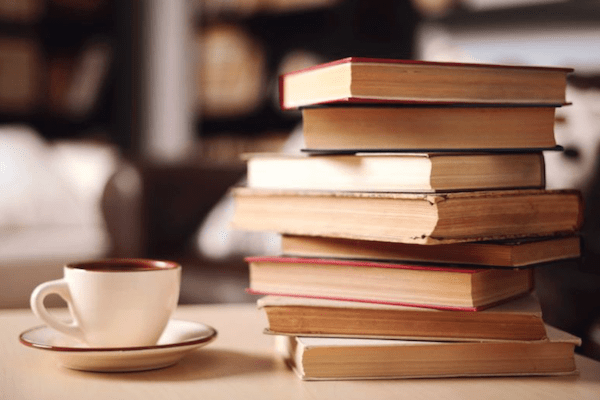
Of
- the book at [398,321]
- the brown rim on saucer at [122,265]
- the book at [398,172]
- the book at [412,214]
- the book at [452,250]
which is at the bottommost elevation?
the book at [398,321]

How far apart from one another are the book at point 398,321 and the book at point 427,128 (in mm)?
143

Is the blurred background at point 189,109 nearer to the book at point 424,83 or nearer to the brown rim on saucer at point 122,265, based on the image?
the book at point 424,83

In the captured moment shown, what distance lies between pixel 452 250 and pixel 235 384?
22cm

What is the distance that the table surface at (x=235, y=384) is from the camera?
0.66 metres

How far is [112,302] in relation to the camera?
0.73m

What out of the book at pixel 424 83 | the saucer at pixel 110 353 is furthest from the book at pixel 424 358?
the book at pixel 424 83

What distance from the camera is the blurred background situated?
41.1 inches

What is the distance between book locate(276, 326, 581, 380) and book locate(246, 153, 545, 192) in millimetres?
137

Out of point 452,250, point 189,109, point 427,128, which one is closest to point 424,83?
point 427,128

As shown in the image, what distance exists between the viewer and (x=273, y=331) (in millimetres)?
741

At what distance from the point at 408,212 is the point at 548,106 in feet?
0.63

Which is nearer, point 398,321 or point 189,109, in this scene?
point 398,321

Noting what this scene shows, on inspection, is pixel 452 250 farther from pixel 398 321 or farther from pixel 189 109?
pixel 189 109

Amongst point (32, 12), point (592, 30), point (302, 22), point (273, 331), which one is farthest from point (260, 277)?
point (32, 12)
